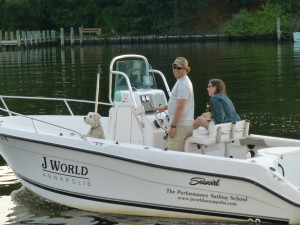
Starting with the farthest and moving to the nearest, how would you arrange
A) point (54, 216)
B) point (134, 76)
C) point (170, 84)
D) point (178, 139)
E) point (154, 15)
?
point (154, 15) < point (170, 84) < point (134, 76) < point (54, 216) < point (178, 139)

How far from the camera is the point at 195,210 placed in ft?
27.4

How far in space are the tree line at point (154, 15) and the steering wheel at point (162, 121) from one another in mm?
48114

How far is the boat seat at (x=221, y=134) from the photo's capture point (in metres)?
8.59

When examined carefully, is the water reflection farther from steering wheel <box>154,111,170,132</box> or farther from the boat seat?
steering wheel <box>154,111,170,132</box>

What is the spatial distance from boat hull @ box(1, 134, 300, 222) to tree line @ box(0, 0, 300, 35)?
48.6m

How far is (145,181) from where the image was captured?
28.0 feet

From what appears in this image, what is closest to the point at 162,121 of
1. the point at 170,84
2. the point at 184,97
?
the point at 184,97

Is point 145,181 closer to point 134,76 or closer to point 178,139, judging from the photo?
point 178,139

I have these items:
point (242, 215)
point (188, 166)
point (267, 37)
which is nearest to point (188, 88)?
point (188, 166)

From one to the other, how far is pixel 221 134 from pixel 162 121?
101cm

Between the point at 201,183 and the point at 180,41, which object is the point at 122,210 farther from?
the point at 180,41

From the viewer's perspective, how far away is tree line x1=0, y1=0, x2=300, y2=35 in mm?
57531

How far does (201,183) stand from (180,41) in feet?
166

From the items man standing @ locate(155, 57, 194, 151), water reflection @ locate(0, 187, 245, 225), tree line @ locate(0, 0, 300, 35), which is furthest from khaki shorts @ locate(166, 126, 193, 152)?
tree line @ locate(0, 0, 300, 35)
